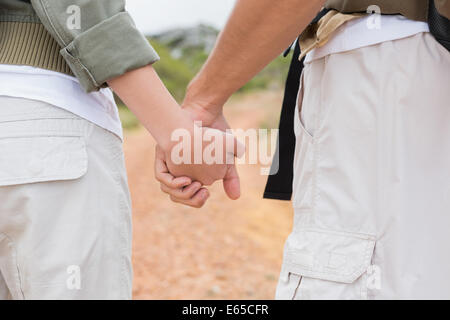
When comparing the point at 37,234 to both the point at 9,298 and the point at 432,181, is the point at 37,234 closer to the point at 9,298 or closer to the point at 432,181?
the point at 9,298

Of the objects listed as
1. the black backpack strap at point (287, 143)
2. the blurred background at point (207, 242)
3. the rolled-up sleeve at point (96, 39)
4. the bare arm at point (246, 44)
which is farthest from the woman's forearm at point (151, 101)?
the blurred background at point (207, 242)

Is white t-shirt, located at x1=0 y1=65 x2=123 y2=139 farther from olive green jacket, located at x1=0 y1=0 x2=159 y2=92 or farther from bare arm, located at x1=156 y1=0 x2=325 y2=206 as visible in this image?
bare arm, located at x1=156 y1=0 x2=325 y2=206

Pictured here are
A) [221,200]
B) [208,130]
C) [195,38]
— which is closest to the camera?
[208,130]

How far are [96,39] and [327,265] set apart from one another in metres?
0.74

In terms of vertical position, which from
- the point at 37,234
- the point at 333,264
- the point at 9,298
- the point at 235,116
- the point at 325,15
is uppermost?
the point at 325,15

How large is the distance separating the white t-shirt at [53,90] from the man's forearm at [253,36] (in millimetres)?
342

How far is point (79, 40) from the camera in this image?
1.31 metres

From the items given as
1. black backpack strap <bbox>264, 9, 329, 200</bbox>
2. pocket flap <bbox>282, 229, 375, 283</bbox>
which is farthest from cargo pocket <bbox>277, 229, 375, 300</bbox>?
black backpack strap <bbox>264, 9, 329, 200</bbox>

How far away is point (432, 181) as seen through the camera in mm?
1316

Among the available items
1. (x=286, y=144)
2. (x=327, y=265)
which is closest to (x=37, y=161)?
(x=327, y=265)

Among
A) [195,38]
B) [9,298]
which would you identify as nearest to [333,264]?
[9,298]

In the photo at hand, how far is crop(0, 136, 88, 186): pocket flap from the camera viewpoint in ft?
4.02

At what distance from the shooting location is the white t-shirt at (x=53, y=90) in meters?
1.28
